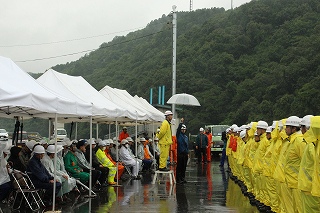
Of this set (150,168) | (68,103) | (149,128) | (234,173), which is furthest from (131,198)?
(149,128)

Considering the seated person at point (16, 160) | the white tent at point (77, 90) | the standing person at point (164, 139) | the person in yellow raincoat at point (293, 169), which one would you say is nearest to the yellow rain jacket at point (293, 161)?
the person in yellow raincoat at point (293, 169)

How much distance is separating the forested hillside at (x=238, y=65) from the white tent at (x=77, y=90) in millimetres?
30262

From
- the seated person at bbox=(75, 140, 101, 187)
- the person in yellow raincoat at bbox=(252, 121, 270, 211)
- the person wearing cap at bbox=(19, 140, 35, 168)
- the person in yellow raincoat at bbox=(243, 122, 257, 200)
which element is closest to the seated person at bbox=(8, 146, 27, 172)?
the person wearing cap at bbox=(19, 140, 35, 168)

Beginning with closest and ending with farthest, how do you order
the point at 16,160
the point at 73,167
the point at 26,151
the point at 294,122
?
the point at 294,122
the point at 16,160
the point at 26,151
the point at 73,167

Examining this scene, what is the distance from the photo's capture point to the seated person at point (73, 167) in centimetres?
1496

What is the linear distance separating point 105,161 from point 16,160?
4.88m

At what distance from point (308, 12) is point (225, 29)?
10097 millimetres

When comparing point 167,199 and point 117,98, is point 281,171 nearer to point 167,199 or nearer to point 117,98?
point 167,199

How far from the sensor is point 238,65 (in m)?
60.9

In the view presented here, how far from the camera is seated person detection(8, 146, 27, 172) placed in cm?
1274

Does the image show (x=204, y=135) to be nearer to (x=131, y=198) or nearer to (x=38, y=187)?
(x=131, y=198)

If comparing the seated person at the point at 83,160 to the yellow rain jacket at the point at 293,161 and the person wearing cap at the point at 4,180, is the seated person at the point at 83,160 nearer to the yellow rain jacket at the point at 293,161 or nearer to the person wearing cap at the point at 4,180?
the person wearing cap at the point at 4,180

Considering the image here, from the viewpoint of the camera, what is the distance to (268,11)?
66.5m

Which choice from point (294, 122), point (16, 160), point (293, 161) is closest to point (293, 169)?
point (293, 161)
